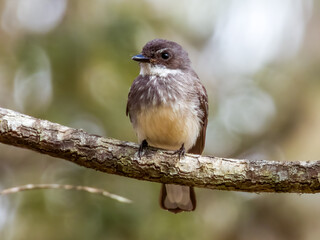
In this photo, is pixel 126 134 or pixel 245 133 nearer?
pixel 126 134

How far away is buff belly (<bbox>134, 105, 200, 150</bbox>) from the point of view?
4.39 metres

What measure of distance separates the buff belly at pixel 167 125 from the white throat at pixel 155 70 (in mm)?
433

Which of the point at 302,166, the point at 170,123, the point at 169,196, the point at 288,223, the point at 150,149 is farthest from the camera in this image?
the point at 288,223

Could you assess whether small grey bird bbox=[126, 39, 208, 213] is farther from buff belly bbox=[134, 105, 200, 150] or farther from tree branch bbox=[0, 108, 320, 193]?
tree branch bbox=[0, 108, 320, 193]

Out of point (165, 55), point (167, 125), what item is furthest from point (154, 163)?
point (165, 55)

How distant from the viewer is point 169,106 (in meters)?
4.43

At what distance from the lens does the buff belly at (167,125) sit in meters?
4.39

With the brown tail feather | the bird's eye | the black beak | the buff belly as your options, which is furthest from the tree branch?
the bird's eye

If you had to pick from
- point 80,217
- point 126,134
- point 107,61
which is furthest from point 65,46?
point 80,217

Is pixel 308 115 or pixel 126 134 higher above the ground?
pixel 308 115

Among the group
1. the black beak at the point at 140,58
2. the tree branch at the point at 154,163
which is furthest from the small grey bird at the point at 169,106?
the tree branch at the point at 154,163

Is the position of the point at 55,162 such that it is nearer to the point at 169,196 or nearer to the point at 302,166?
the point at 169,196

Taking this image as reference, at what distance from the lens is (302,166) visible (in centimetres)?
359

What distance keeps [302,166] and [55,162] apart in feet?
10.5
